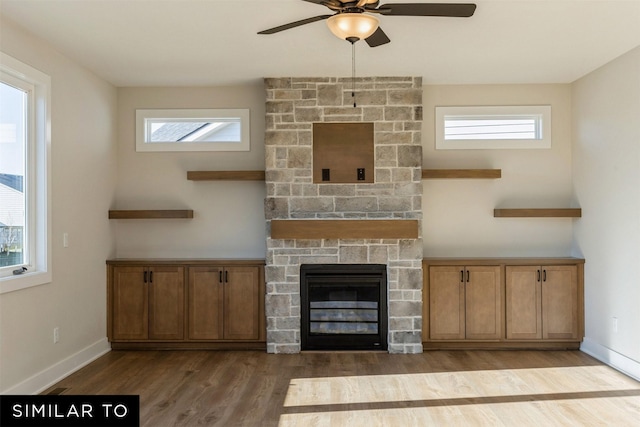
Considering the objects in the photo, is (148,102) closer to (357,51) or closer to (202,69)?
(202,69)

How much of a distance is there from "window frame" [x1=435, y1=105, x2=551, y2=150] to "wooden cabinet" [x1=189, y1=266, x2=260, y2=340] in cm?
245

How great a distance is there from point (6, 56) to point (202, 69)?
1.71 meters

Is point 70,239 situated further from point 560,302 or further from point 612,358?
point 612,358

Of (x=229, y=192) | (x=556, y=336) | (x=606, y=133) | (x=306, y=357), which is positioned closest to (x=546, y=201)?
(x=606, y=133)

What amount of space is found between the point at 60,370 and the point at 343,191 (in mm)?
2993

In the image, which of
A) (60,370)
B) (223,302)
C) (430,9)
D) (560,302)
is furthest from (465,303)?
(60,370)

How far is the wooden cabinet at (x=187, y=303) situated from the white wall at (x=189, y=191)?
367 mm

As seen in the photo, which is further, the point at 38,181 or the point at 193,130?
the point at 193,130

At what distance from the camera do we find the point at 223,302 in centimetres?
533

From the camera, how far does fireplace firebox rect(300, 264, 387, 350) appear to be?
5262 mm

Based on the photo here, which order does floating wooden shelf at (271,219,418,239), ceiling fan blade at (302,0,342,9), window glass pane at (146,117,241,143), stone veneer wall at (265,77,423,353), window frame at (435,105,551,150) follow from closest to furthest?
ceiling fan blade at (302,0,342,9) → floating wooden shelf at (271,219,418,239) → stone veneer wall at (265,77,423,353) → window frame at (435,105,551,150) → window glass pane at (146,117,241,143)

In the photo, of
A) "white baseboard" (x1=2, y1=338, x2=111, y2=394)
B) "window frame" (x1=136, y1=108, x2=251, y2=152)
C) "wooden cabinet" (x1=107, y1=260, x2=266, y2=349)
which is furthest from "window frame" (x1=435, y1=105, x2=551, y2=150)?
"white baseboard" (x1=2, y1=338, x2=111, y2=394)

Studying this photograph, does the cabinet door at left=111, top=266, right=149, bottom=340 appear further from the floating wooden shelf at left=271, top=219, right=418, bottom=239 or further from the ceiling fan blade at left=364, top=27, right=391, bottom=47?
the ceiling fan blade at left=364, top=27, right=391, bottom=47

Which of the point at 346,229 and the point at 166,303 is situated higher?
the point at 346,229
